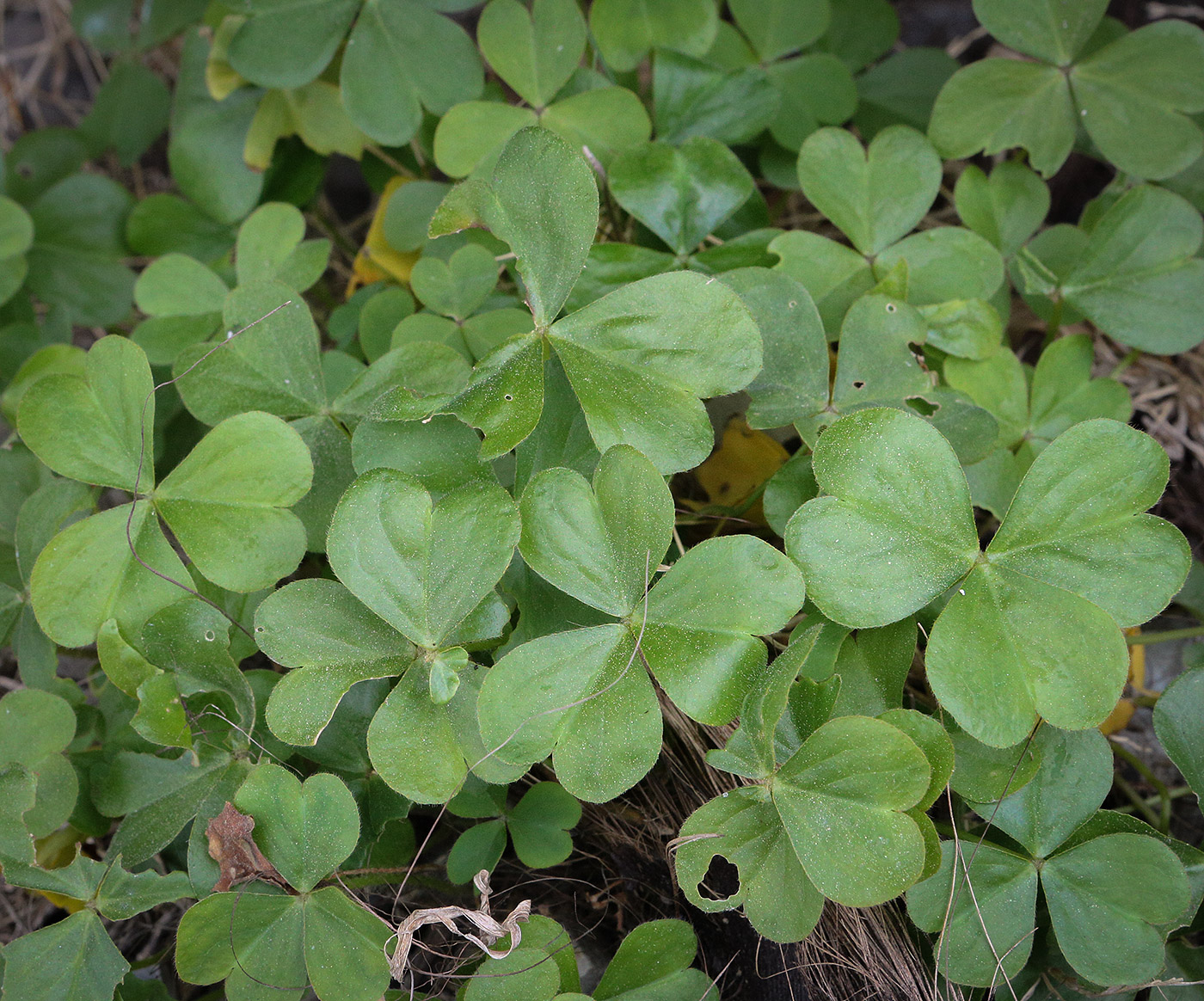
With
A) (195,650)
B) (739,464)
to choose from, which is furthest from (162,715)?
(739,464)

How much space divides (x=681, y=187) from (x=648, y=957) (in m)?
1.38

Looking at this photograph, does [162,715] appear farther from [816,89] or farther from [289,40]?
[816,89]

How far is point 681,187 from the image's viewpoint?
1718 mm

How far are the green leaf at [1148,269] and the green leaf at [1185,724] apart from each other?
0.70 m

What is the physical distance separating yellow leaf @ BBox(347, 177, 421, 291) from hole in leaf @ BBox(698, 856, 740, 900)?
1426 mm

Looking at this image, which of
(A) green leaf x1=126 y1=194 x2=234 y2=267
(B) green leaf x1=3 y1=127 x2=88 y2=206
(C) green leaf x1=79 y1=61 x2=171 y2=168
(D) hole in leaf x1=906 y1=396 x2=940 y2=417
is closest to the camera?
(D) hole in leaf x1=906 y1=396 x2=940 y2=417

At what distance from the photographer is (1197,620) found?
6.20ft

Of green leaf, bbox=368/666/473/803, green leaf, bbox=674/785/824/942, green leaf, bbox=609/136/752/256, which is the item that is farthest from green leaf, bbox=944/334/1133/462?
green leaf, bbox=368/666/473/803

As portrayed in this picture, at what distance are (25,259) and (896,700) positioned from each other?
2.38m

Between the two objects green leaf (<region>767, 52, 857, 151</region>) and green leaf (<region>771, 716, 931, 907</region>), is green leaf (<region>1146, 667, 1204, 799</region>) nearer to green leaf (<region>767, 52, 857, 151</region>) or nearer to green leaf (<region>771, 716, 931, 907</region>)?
green leaf (<region>771, 716, 931, 907</region>)

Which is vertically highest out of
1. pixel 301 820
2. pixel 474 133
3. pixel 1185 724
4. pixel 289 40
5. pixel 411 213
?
pixel 289 40

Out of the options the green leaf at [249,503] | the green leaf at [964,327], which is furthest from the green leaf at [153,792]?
the green leaf at [964,327]

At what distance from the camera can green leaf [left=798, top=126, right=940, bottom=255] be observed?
5.73 feet

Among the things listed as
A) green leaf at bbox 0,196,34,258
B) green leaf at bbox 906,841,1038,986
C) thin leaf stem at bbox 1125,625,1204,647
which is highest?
green leaf at bbox 0,196,34,258
